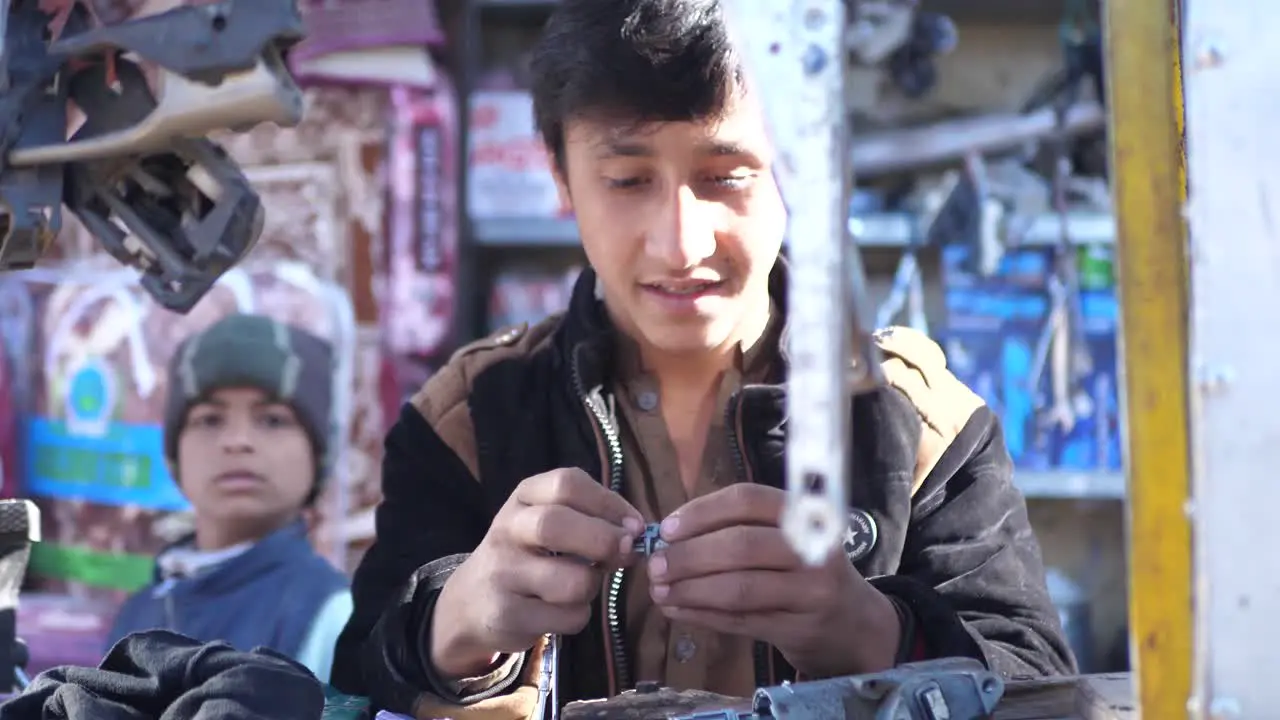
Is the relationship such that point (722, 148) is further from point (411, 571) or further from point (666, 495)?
point (411, 571)

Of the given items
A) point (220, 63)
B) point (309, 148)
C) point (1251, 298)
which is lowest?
point (1251, 298)

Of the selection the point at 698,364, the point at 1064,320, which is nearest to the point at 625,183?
the point at 698,364

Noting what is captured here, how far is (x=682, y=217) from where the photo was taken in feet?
3.87

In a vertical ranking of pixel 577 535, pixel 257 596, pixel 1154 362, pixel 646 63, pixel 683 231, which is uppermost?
pixel 646 63

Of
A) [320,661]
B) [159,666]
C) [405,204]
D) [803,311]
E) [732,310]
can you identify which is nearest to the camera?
[803,311]

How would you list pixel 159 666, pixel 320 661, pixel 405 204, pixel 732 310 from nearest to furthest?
1. pixel 159 666
2. pixel 732 310
3. pixel 320 661
4. pixel 405 204

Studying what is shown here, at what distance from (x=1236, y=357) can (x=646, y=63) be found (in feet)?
2.19

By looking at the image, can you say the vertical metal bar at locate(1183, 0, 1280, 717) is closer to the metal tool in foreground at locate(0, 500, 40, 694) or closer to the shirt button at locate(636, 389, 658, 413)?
the shirt button at locate(636, 389, 658, 413)

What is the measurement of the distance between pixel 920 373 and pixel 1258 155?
669mm

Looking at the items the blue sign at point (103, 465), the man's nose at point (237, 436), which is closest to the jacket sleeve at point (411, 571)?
the man's nose at point (237, 436)

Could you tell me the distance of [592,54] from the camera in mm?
1282

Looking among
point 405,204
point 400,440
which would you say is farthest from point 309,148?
point 400,440

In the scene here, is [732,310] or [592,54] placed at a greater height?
[592,54]

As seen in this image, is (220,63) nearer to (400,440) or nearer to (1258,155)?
(400,440)
